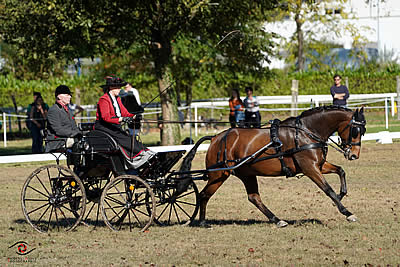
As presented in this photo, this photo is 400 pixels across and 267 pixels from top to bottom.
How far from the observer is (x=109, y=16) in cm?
2109

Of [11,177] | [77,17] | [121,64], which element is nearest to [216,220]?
[11,177]

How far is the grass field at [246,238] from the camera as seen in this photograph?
7566 millimetres

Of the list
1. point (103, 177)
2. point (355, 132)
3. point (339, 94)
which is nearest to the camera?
point (355, 132)

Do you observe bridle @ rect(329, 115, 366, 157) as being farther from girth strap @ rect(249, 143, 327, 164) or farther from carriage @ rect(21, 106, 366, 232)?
girth strap @ rect(249, 143, 327, 164)

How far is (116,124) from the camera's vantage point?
9.63 metres

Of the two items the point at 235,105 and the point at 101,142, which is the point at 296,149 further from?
the point at 235,105

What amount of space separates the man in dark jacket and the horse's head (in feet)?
11.7

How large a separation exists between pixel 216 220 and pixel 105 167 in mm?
1779

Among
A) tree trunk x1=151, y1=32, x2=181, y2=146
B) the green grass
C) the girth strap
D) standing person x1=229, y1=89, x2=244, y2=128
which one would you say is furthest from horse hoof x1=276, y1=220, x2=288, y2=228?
the green grass

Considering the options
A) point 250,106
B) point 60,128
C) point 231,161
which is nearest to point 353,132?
point 231,161

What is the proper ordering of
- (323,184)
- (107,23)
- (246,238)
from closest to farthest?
1. (246,238)
2. (323,184)
3. (107,23)

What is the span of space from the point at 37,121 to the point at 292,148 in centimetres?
1373

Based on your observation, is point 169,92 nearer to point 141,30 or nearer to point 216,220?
point 141,30

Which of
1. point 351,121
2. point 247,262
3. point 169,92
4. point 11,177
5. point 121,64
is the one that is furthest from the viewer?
point 121,64
